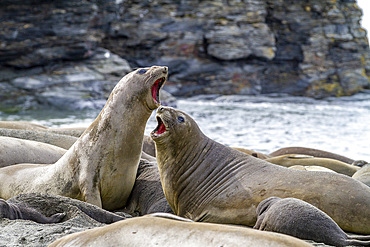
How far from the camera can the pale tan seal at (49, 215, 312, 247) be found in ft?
5.41

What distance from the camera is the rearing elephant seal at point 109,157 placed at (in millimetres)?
4121

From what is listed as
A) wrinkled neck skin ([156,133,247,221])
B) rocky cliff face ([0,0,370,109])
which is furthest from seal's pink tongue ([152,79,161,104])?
rocky cliff face ([0,0,370,109])

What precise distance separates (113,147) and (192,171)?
30.1 inches

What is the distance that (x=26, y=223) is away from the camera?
260 cm

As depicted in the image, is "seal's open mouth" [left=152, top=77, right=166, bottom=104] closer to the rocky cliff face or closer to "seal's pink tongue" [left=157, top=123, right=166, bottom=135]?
"seal's pink tongue" [left=157, top=123, right=166, bottom=135]

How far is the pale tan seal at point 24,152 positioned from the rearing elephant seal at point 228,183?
1.77m

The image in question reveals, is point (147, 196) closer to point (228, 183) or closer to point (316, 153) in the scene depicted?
point (228, 183)

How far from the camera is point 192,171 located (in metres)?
3.83

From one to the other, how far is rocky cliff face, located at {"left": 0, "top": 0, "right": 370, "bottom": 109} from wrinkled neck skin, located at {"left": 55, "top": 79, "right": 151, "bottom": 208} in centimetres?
1900

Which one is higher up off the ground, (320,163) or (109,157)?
(109,157)

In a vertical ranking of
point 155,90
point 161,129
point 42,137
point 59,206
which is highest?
point 155,90

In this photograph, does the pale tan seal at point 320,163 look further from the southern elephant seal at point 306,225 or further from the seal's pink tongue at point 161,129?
the southern elephant seal at point 306,225

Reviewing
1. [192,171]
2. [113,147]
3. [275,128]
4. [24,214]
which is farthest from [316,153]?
[275,128]

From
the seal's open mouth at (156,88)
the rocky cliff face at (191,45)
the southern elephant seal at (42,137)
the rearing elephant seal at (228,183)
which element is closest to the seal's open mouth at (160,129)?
the rearing elephant seal at (228,183)
